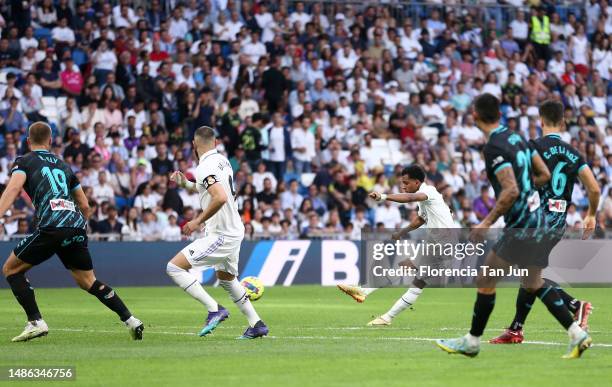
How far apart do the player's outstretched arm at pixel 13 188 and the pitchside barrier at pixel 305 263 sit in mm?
13172

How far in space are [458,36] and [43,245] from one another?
81.3 ft

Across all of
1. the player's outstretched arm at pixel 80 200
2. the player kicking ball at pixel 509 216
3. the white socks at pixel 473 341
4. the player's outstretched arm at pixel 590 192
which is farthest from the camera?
the player's outstretched arm at pixel 80 200

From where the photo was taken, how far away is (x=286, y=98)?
104 ft

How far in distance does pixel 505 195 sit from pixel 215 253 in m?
4.17

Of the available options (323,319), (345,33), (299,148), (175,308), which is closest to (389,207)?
(299,148)

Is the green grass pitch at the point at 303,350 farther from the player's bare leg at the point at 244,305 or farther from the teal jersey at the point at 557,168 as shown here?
the teal jersey at the point at 557,168

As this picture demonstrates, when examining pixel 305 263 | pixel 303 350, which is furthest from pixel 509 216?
pixel 305 263

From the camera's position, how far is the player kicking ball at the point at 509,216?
438 inches

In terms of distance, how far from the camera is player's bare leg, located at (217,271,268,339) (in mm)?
13961

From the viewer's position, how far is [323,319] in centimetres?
1761

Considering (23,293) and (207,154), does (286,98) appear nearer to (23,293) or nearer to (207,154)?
(207,154)

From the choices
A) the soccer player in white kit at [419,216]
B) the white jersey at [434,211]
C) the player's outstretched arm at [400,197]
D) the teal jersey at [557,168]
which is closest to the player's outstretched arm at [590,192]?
the teal jersey at [557,168]

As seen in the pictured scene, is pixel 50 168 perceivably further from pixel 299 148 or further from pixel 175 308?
pixel 299 148

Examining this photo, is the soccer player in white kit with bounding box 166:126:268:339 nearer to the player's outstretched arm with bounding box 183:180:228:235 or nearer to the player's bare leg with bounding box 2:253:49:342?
the player's outstretched arm with bounding box 183:180:228:235
